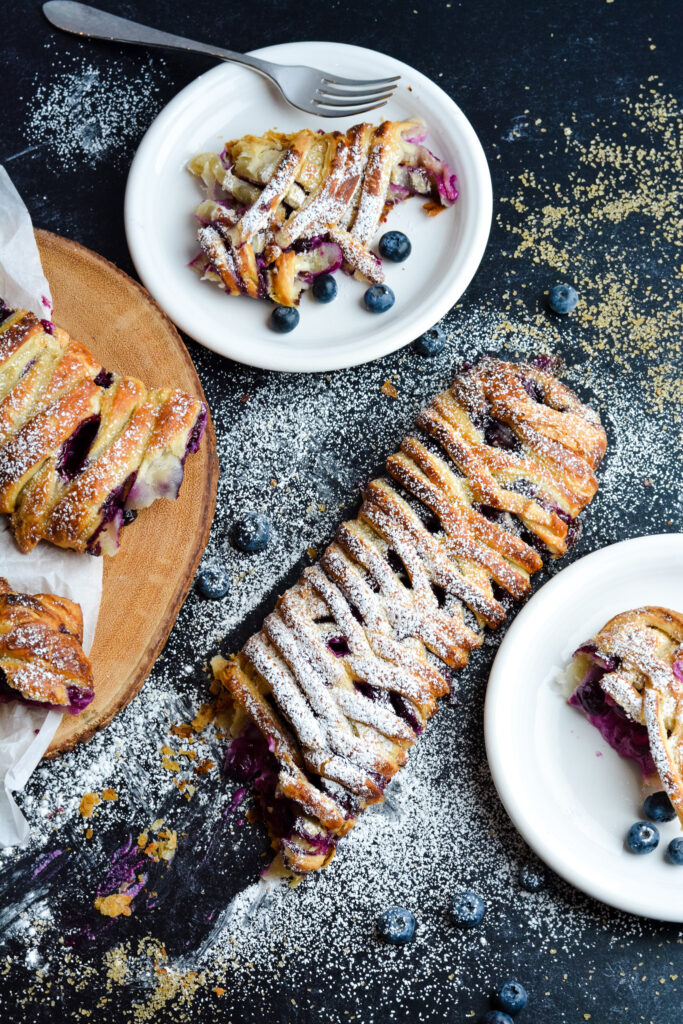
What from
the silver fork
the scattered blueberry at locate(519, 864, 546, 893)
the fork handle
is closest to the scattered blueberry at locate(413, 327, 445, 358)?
the silver fork

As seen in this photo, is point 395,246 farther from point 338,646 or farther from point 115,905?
point 115,905

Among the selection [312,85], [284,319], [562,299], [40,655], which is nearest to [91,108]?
[312,85]

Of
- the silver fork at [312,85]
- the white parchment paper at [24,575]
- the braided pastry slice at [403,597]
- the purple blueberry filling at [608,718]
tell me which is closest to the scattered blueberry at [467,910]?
the braided pastry slice at [403,597]

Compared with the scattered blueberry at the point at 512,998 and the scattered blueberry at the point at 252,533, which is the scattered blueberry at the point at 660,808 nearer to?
the scattered blueberry at the point at 512,998

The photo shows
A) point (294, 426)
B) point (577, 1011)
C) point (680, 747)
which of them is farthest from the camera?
point (294, 426)

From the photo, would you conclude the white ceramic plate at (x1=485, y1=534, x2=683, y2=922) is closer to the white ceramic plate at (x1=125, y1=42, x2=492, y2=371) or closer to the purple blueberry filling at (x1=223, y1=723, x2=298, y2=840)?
the purple blueberry filling at (x1=223, y1=723, x2=298, y2=840)

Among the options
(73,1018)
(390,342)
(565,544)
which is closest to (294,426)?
(390,342)

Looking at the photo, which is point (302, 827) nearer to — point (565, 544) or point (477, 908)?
point (477, 908)
